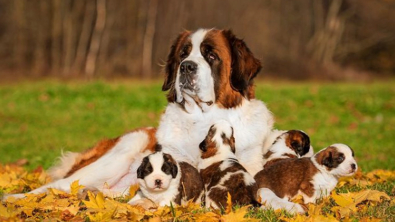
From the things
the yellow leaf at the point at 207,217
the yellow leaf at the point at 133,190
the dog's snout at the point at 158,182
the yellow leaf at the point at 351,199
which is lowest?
the yellow leaf at the point at 133,190

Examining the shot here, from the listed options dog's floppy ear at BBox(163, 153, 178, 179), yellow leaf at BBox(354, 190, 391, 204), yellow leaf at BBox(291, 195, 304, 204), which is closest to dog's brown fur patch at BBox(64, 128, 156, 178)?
dog's floppy ear at BBox(163, 153, 178, 179)

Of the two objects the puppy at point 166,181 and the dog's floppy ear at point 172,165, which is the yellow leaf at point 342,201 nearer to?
the puppy at point 166,181

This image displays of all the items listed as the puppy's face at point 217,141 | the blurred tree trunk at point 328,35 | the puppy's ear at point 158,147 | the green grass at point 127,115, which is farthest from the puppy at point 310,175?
the blurred tree trunk at point 328,35

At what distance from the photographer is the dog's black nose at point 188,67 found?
5.70 meters

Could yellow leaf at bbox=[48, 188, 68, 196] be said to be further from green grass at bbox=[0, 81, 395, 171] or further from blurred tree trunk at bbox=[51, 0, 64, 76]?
blurred tree trunk at bbox=[51, 0, 64, 76]

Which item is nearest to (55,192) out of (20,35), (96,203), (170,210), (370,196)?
(96,203)

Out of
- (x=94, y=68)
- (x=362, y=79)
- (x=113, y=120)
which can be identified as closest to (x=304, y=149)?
(x=113, y=120)

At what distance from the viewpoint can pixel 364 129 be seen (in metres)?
15.5

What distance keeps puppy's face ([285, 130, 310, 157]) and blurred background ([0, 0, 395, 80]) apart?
18.9m

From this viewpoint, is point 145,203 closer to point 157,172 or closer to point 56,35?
point 157,172

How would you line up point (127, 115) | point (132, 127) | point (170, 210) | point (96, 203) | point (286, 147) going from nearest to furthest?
1. point (170, 210)
2. point (96, 203)
3. point (286, 147)
4. point (132, 127)
5. point (127, 115)

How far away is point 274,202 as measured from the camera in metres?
5.34

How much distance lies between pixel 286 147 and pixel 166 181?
5.28 ft

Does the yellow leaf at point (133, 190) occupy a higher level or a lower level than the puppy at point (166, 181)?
lower
